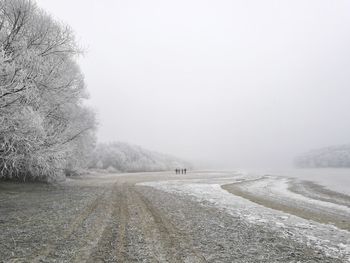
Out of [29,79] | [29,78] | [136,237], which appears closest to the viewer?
[136,237]

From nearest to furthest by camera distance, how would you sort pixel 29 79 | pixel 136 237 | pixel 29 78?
pixel 136 237, pixel 29 79, pixel 29 78

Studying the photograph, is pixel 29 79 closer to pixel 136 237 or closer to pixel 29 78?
pixel 29 78

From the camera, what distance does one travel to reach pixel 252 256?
11.4m

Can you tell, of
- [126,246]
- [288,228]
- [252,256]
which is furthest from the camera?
[288,228]

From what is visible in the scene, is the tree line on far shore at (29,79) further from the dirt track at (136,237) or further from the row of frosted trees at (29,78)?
the dirt track at (136,237)

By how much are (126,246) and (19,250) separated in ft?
12.8

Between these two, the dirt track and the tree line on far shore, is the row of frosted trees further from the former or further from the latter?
the dirt track

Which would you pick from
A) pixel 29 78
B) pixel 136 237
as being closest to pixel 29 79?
pixel 29 78

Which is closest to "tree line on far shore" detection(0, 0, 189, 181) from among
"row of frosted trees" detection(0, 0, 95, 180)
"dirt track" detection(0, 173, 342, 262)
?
"row of frosted trees" detection(0, 0, 95, 180)

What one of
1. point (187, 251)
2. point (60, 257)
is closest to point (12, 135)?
point (60, 257)

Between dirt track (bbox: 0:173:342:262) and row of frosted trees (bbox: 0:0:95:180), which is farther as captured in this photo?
row of frosted trees (bbox: 0:0:95:180)

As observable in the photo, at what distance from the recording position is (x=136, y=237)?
13469 millimetres

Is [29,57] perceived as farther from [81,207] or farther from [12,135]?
[81,207]

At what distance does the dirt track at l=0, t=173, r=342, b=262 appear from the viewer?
1103 centimetres
